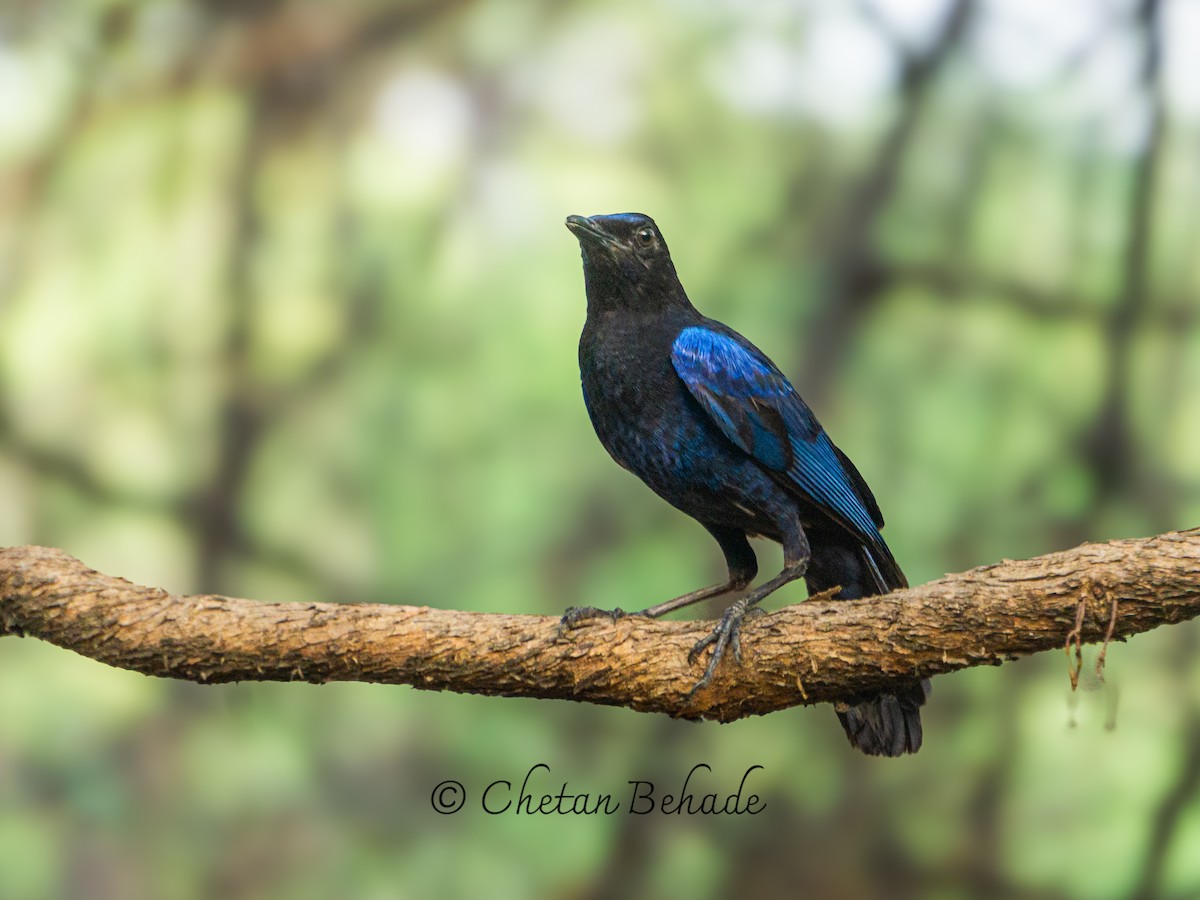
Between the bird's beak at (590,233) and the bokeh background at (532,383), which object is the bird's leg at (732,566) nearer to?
the bird's beak at (590,233)

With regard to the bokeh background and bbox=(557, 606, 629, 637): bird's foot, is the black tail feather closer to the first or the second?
bbox=(557, 606, 629, 637): bird's foot

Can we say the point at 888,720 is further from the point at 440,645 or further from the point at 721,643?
the point at 440,645

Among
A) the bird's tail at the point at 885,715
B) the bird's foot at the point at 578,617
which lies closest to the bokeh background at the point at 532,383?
the bird's tail at the point at 885,715

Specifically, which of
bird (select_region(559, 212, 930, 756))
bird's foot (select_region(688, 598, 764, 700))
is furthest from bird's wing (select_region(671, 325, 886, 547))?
bird's foot (select_region(688, 598, 764, 700))

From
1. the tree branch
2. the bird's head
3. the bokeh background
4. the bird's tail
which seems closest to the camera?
the tree branch

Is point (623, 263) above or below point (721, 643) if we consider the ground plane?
above

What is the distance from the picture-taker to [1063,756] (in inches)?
252

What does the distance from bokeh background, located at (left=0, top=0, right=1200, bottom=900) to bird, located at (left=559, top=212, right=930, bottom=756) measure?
2270 millimetres

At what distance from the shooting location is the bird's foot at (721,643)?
3.57 m

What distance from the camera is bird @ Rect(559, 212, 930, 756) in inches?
156

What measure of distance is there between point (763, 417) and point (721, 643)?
868 millimetres

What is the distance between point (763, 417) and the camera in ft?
13.2

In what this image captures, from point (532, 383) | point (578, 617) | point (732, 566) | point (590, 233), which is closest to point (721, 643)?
point (578, 617)

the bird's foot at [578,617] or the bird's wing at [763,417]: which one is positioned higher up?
the bird's wing at [763,417]
